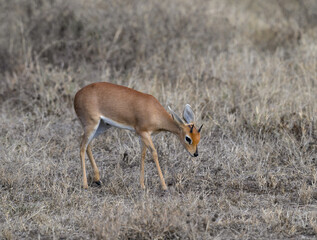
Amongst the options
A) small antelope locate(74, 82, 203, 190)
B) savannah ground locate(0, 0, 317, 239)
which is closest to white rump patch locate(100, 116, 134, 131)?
small antelope locate(74, 82, 203, 190)

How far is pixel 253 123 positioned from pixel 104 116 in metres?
2.43

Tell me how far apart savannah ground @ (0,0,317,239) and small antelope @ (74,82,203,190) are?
575 millimetres

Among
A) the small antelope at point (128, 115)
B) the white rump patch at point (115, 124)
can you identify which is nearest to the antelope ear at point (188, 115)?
the small antelope at point (128, 115)

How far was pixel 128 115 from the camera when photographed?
5988 mm

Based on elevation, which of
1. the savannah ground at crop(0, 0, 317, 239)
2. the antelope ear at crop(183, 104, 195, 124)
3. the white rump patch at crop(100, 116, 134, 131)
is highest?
the antelope ear at crop(183, 104, 195, 124)

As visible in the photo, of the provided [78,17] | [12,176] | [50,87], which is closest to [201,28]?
[78,17]

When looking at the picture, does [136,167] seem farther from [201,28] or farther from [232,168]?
[201,28]

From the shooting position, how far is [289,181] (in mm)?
6156

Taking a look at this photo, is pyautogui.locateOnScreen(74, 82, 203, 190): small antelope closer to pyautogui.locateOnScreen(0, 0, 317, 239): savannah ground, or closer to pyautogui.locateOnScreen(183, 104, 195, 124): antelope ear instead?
pyautogui.locateOnScreen(183, 104, 195, 124): antelope ear

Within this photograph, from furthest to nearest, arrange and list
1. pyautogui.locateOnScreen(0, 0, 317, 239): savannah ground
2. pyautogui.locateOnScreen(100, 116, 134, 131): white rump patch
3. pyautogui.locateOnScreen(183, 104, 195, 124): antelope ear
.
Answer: pyautogui.locateOnScreen(100, 116, 134, 131): white rump patch
pyautogui.locateOnScreen(183, 104, 195, 124): antelope ear
pyautogui.locateOnScreen(0, 0, 317, 239): savannah ground

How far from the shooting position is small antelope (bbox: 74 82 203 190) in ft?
19.5

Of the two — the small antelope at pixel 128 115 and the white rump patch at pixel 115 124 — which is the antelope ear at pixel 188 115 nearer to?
the small antelope at pixel 128 115

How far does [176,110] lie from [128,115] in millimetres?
2089

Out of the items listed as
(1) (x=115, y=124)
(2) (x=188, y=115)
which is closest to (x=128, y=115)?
(1) (x=115, y=124)
